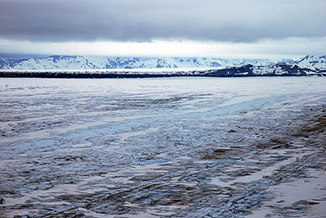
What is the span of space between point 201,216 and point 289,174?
2.86m

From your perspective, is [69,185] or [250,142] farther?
[250,142]

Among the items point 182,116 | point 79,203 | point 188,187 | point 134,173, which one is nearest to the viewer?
point 79,203

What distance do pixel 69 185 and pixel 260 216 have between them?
11.4ft

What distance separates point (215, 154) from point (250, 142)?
1975 mm

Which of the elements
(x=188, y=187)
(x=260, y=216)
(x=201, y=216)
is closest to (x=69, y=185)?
(x=188, y=187)

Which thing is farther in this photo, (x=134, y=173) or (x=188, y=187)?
(x=134, y=173)

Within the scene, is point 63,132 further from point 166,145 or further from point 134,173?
point 134,173

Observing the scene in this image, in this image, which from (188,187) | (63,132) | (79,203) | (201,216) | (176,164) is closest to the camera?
(201,216)

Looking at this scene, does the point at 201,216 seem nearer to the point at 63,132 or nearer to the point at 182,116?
the point at 63,132

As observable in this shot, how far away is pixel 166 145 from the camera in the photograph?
1001 cm

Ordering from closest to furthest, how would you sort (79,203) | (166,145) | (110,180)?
(79,203)
(110,180)
(166,145)

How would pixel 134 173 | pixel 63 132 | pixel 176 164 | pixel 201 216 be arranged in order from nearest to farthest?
pixel 201 216
pixel 134 173
pixel 176 164
pixel 63 132

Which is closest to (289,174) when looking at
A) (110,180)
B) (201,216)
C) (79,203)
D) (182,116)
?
(201,216)

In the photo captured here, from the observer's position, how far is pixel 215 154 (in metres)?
8.81
